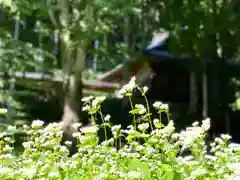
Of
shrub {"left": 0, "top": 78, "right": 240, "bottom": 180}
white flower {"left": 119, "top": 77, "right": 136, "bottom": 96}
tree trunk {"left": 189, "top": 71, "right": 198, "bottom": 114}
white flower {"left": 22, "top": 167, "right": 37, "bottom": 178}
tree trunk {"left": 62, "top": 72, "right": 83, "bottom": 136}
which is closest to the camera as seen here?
white flower {"left": 22, "top": 167, "right": 37, "bottom": 178}

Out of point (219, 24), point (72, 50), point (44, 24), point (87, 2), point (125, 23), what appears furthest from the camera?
point (125, 23)

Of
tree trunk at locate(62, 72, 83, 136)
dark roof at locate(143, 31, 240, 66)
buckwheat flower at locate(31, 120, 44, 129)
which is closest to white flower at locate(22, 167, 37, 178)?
buckwheat flower at locate(31, 120, 44, 129)

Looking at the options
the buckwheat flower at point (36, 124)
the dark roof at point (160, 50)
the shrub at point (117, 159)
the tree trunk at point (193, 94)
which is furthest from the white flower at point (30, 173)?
the dark roof at point (160, 50)

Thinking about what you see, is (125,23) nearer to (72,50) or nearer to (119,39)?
(119,39)

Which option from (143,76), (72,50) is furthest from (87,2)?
(143,76)

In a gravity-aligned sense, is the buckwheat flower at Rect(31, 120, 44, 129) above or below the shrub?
above

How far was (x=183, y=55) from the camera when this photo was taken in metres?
16.5

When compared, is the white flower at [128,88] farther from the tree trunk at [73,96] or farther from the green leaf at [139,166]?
the tree trunk at [73,96]

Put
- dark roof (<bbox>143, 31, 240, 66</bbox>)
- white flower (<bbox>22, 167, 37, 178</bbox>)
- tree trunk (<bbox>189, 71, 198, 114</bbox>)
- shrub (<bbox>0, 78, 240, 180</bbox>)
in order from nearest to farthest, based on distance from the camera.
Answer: white flower (<bbox>22, 167, 37, 178</bbox>) < shrub (<bbox>0, 78, 240, 180</bbox>) < tree trunk (<bbox>189, 71, 198, 114</bbox>) < dark roof (<bbox>143, 31, 240, 66</bbox>)

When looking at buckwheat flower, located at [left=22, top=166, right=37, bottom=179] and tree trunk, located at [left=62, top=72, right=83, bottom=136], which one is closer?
buckwheat flower, located at [left=22, top=166, right=37, bottom=179]

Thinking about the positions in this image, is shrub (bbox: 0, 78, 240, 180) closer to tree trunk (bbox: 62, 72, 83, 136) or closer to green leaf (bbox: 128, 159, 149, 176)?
green leaf (bbox: 128, 159, 149, 176)

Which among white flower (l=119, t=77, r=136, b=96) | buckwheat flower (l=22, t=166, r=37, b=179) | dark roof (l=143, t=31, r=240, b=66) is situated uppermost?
dark roof (l=143, t=31, r=240, b=66)

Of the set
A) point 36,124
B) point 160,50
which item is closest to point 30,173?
point 36,124

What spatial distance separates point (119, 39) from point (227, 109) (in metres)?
7.25
